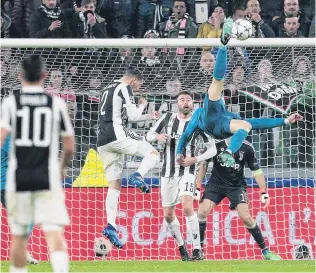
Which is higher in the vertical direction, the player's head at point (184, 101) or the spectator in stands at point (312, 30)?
the spectator in stands at point (312, 30)

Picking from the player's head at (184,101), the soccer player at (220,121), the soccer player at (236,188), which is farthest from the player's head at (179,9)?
the soccer player at (220,121)

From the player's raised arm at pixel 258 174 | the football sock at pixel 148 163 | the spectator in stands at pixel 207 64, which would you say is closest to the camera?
the football sock at pixel 148 163

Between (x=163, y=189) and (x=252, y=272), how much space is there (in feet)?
7.51

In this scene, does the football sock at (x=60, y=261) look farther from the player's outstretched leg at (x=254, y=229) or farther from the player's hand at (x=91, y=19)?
the player's hand at (x=91, y=19)

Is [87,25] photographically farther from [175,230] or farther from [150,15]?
[175,230]

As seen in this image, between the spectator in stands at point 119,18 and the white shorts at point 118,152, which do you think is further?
the spectator in stands at point 119,18

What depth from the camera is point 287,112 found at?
14.6 m

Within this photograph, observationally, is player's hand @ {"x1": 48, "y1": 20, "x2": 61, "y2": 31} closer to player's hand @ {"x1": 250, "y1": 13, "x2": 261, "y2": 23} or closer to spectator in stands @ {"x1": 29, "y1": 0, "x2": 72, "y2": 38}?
spectator in stands @ {"x1": 29, "y1": 0, "x2": 72, "y2": 38}

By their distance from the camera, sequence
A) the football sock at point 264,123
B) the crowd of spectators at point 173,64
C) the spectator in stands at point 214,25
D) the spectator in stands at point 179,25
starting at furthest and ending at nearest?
1. the spectator in stands at point 179,25
2. the spectator in stands at point 214,25
3. the crowd of spectators at point 173,64
4. the football sock at point 264,123

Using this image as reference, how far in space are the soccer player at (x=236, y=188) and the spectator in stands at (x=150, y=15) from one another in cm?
347

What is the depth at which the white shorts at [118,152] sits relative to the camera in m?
13.2

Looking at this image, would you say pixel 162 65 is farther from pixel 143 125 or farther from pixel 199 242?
pixel 199 242

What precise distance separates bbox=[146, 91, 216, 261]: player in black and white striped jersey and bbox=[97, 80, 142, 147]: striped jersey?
506mm

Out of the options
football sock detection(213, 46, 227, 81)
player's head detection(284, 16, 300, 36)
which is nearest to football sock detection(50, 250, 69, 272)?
football sock detection(213, 46, 227, 81)
